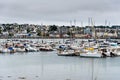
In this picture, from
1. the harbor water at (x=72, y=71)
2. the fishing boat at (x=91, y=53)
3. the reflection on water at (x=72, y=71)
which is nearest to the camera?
the harbor water at (x=72, y=71)

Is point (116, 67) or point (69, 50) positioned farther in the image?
point (69, 50)

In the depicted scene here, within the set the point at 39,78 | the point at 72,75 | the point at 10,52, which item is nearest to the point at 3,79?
the point at 39,78

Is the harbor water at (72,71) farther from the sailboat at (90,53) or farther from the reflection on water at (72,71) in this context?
the sailboat at (90,53)

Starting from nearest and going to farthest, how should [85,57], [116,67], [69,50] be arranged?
[116,67] → [85,57] → [69,50]

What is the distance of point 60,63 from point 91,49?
11.3 m

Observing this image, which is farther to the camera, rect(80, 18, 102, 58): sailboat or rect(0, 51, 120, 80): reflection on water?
rect(80, 18, 102, 58): sailboat

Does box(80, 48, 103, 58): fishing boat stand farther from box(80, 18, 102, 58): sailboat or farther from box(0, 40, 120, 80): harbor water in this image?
box(0, 40, 120, 80): harbor water

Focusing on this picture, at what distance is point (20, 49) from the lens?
302 ft

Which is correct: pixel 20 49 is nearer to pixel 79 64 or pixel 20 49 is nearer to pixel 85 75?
pixel 79 64

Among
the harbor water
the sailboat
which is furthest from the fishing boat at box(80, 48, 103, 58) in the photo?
the harbor water

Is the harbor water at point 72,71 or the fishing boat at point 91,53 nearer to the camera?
the harbor water at point 72,71

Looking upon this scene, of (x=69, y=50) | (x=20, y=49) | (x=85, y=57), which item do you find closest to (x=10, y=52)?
(x=20, y=49)

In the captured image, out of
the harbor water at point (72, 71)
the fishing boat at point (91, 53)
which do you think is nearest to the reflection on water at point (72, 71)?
the harbor water at point (72, 71)

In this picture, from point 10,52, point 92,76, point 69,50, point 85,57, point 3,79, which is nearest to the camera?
point 3,79
